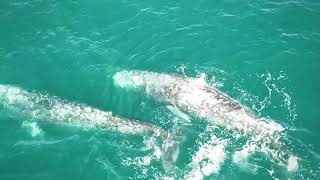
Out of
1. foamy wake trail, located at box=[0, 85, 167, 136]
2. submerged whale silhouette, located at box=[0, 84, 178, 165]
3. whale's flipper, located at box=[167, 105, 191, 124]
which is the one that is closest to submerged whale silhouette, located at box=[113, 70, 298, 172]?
whale's flipper, located at box=[167, 105, 191, 124]

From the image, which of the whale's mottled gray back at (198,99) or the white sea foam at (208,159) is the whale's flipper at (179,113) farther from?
the white sea foam at (208,159)

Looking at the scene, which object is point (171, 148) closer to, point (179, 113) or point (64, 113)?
point (179, 113)

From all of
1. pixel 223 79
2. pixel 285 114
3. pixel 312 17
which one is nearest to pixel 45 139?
pixel 223 79

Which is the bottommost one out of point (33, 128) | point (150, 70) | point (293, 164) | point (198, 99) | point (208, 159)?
point (33, 128)

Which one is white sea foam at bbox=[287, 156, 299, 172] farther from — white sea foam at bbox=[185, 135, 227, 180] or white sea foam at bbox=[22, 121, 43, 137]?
white sea foam at bbox=[22, 121, 43, 137]

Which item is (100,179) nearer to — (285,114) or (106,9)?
(285,114)

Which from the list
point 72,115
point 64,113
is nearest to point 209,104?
point 72,115
